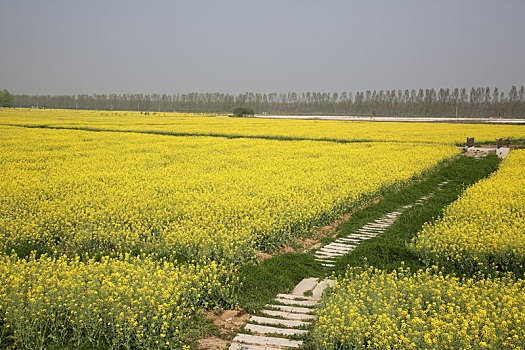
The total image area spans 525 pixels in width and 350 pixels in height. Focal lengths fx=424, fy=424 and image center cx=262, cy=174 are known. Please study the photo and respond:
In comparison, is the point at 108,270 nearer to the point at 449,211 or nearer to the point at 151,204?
the point at 151,204

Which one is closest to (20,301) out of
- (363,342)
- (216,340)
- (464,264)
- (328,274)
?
(216,340)

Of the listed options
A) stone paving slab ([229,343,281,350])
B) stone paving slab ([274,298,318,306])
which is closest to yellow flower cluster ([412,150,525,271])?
stone paving slab ([274,298,318,306])

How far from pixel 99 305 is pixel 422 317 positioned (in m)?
4.61

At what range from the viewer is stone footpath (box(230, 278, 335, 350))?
577 cm

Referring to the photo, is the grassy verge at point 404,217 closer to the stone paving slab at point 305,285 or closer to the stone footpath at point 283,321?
the stone paving slab at point 305,285

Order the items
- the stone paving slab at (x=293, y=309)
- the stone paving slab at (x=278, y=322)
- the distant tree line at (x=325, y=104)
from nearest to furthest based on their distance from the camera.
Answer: the stone paving slab at (x=278, y=322) < the stone paving slab at (x=293, y=309) < the distant tree line at (x=325, y=104)

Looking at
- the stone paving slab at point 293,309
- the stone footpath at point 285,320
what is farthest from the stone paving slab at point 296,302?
the stone paving slab at point 293,309

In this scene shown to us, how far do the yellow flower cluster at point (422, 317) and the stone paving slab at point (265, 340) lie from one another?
0.33 meters

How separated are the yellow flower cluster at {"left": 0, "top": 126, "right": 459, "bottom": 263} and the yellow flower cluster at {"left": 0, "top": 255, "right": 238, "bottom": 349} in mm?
1728

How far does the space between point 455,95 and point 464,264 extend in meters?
140


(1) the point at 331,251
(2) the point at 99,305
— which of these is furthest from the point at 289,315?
(1) the point at 331,251

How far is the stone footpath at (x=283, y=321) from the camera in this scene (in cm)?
577

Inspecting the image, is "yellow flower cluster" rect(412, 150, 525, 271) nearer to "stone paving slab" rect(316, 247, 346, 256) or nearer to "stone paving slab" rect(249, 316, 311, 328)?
"stone paving slab" rect(316, 247, 346, 256)

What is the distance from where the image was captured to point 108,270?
728 centimetres
